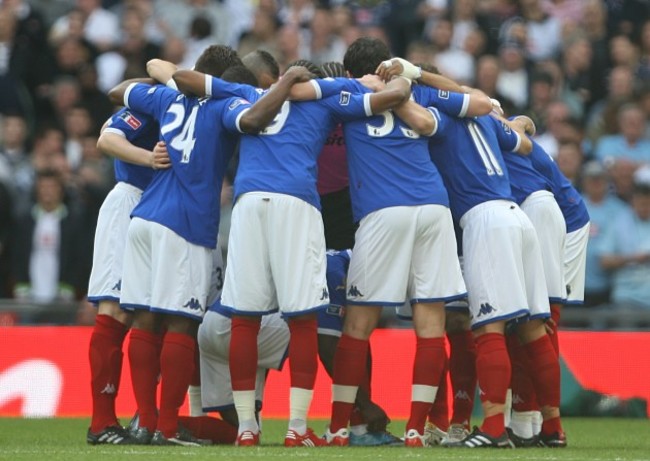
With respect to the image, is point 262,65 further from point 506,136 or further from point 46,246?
point 46,246

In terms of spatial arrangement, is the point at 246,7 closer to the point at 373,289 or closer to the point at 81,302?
the point at 81,302

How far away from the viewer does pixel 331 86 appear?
33.5 feet

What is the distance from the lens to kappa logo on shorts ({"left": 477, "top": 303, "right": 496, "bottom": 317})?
398 inches

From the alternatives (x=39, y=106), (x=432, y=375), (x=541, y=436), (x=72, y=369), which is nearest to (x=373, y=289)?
(x=432, y=375)

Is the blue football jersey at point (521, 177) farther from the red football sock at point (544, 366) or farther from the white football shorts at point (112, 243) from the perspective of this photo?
the white football shorts at point (112, 243)

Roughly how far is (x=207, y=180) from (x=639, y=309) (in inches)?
233

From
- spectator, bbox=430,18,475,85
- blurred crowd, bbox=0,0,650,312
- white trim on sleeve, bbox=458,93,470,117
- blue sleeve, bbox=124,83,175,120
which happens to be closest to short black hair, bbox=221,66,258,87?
blue sleeve, bbox=124,83,175,120

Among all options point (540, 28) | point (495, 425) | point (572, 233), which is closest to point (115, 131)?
point (495, 425)

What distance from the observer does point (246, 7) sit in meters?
18.7

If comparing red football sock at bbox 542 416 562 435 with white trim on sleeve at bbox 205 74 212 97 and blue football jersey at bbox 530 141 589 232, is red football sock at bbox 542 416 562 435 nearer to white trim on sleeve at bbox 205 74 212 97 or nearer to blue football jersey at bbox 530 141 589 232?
blue football jersey at bbox 530 141 589 232

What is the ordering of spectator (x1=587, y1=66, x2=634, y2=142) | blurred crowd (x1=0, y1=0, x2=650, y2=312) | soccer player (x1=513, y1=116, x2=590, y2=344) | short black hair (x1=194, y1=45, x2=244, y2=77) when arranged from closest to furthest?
1. short black hair (x1=194, y1=45, x2=244, y2=77)
2. soccer player (x1=513, y1=116, x2=590, y2=344)
3. blurred crowd (x1=0, y1=0, x2=650, y2=312)
4. spectator (x1=587, y1=66, x2=634, y2=142)

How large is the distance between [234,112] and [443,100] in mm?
1378

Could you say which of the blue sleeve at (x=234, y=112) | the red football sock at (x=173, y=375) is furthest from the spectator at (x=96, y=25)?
the red football sock at (x=173, y=375)

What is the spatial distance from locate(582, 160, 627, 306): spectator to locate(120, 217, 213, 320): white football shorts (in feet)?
19.6
